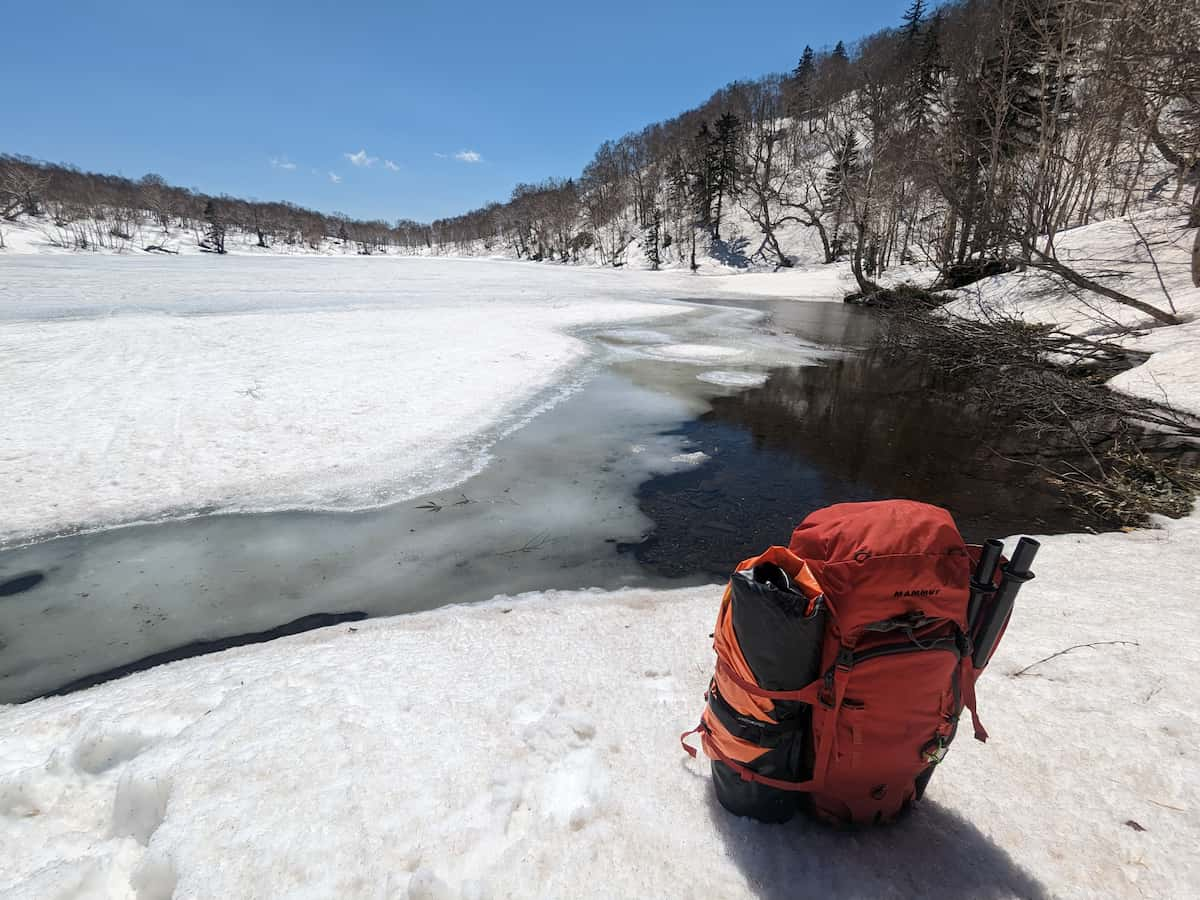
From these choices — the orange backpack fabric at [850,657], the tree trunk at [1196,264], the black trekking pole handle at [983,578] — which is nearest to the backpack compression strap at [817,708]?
the orange backpack fabric at [850,657]

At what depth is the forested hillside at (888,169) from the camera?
29.6 feet

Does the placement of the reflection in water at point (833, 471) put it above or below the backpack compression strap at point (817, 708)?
below

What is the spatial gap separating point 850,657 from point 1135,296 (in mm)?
15296

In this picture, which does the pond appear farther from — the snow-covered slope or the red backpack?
the red backpack

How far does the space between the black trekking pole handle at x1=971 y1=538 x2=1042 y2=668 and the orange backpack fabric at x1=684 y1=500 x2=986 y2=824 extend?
54mm

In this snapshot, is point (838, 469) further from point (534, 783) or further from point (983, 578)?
point (534, 783)

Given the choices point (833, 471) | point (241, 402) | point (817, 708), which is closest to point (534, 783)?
point (817, 708)

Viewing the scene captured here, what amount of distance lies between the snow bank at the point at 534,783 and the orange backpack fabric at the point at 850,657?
1.07ft

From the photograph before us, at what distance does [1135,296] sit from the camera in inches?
446

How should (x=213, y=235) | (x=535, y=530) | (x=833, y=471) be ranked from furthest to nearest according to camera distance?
(x=213, y=235), (x=833, y=471), (x=535, y=530)

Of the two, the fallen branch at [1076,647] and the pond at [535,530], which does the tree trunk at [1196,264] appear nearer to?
the pond at [535,530]

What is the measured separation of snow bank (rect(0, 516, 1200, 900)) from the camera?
1.59 m

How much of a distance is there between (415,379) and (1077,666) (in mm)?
8463

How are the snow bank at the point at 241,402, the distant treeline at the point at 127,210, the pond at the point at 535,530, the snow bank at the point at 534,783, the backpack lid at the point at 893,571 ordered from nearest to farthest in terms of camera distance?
the backpack lid at the point at 893,571, the snow bank at the point at 534,783, the pond at the point at 535,530, the snow bank at the point at 241,402, the distant treeline at the point at 127,210
